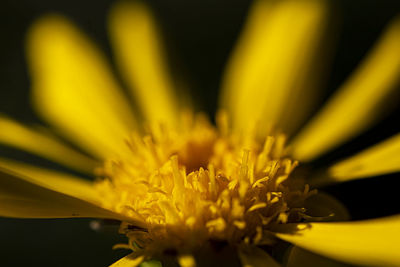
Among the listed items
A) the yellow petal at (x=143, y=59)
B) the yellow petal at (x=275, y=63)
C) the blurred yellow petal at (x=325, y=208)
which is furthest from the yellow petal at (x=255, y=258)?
the yellow petal at (x=143, y=59)

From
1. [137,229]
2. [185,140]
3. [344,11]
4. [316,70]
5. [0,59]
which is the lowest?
[137,229]

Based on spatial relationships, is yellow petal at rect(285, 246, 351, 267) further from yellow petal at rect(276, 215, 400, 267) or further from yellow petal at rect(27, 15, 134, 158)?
yellow petal at rect(27, 15, 134, 158)

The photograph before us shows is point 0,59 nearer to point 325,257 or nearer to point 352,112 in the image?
point 352,112

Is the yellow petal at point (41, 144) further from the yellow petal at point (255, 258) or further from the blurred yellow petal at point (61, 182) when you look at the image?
the yellow petal at point (255, 258)

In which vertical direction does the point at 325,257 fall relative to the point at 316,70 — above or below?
below

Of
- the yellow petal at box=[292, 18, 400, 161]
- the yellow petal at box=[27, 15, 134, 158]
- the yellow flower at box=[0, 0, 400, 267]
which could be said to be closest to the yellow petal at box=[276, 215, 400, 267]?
the yellow flower at box=[0, 0, 400, 267]

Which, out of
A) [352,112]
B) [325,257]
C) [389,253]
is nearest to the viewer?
[389,253]

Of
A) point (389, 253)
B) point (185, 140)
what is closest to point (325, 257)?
point (389, 253)
